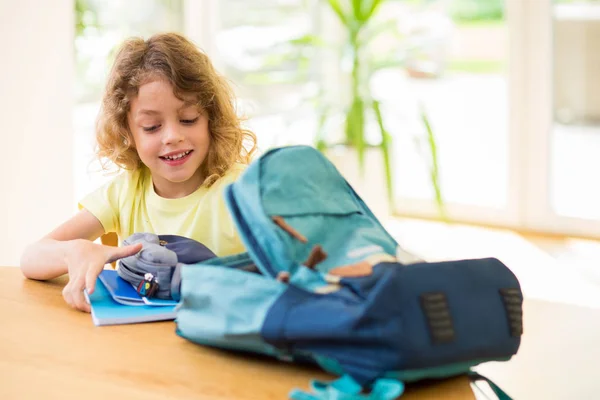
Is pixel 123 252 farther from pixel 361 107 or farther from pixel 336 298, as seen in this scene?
pixel 361 107

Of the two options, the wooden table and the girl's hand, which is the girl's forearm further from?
the wooden table

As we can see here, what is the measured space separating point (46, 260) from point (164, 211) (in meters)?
0.29

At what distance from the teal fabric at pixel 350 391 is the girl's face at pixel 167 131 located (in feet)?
2.37

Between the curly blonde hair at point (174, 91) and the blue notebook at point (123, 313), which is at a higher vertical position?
the curly blonde hair at point (174, 91)

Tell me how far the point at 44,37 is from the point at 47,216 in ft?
1.99

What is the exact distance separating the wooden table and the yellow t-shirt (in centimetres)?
42

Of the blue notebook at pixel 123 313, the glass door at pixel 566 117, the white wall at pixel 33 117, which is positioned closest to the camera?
the blue notebook at pixel 123 313

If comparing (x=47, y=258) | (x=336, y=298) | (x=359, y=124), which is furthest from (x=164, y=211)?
(x=359, y=124)

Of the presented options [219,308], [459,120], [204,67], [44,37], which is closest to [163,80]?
[204,67]

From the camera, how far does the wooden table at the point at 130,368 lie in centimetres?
100

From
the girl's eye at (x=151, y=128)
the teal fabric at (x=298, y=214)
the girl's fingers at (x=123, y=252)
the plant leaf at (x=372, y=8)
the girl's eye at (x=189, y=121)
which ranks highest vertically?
the plant leaf at (x=372, y=8)

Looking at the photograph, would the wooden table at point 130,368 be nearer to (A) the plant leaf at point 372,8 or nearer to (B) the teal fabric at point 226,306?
(B) the teal fabric at point 226,306

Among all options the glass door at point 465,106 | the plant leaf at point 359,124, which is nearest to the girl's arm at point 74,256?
the plant leaf at point 359,124

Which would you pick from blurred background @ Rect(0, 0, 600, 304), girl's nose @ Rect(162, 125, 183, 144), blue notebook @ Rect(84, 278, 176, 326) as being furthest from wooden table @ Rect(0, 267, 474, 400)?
blurred background @ Rect(0, 0, 600, 304)
